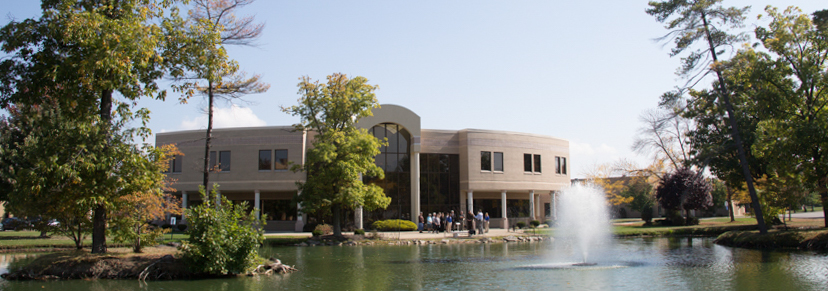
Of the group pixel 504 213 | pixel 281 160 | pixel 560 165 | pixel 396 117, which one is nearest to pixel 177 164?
pixel 281 160

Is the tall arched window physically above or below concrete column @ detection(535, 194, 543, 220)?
above

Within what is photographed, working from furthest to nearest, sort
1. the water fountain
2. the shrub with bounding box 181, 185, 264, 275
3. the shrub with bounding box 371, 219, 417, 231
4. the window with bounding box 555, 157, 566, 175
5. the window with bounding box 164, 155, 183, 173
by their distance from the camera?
the window with bounding box 555, 157, 566, 175, the window with bounding box 164, 155, 183, 173, the shrub with bounding box 371, 219, 417, 231, the water fountain, the shrub with bounding box 181, 185, 264, 275

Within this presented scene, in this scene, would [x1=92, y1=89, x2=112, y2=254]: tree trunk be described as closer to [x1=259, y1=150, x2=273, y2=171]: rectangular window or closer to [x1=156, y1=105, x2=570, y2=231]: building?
[x1=156, y1=105, x2=570, y2=231]: building

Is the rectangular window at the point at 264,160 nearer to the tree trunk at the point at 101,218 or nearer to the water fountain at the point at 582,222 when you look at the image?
the tree trunk at the point at 101,218

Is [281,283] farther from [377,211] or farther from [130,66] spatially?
[377,211]

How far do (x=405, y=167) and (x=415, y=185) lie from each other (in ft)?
5.47

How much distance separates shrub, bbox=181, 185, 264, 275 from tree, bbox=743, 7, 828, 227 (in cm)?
2110

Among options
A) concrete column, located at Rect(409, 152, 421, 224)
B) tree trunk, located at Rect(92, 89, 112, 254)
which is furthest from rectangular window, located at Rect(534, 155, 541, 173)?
tree trunk, located at Rect(92, 89, 112, 254)

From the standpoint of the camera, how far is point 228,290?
1237 centimetres

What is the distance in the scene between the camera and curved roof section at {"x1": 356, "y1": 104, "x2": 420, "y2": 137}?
38.5 m

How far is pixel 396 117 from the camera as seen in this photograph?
128 feet

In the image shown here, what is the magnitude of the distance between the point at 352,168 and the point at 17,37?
1663 cm

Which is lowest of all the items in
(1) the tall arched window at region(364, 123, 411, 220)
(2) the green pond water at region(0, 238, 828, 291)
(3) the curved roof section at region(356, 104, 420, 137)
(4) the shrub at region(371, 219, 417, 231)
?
(2) the green pond water at region(0, 238, 828, 291)

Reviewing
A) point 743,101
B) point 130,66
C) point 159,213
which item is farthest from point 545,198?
point 130,66
